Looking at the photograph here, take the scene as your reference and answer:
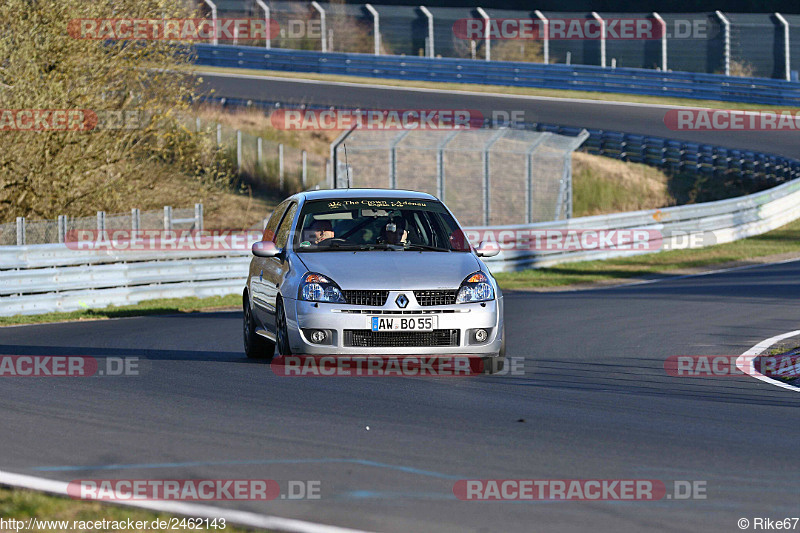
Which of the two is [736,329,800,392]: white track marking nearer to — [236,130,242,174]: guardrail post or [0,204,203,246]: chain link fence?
[0,204,203,246]: chain link fence

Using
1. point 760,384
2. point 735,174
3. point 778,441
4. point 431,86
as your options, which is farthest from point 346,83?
point 778,441

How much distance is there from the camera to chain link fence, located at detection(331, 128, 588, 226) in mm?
27094

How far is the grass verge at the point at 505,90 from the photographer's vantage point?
3873cm

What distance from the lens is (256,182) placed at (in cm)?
3409

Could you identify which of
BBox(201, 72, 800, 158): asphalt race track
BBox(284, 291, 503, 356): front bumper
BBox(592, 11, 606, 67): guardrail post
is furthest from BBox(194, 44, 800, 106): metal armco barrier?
BBox(284, 291, 503, 356): front bumper

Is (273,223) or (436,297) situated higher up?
(273,223)

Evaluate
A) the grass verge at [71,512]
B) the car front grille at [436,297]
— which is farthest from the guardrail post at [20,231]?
the grass verge at [71,512]

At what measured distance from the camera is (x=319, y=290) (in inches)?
395

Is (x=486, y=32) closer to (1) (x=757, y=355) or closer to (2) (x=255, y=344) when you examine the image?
(1) (x=757, y=355)

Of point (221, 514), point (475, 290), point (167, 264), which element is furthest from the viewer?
point (167, 264)

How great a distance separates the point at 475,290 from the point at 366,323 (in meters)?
0.98

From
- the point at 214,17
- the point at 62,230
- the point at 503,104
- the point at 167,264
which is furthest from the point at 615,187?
the point at 214,17

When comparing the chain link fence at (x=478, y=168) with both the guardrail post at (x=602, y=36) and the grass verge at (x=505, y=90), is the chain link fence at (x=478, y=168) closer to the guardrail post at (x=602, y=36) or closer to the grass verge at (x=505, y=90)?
the grass verge at (x=505, y=90)

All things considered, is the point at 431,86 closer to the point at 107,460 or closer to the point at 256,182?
the point at 256,182
